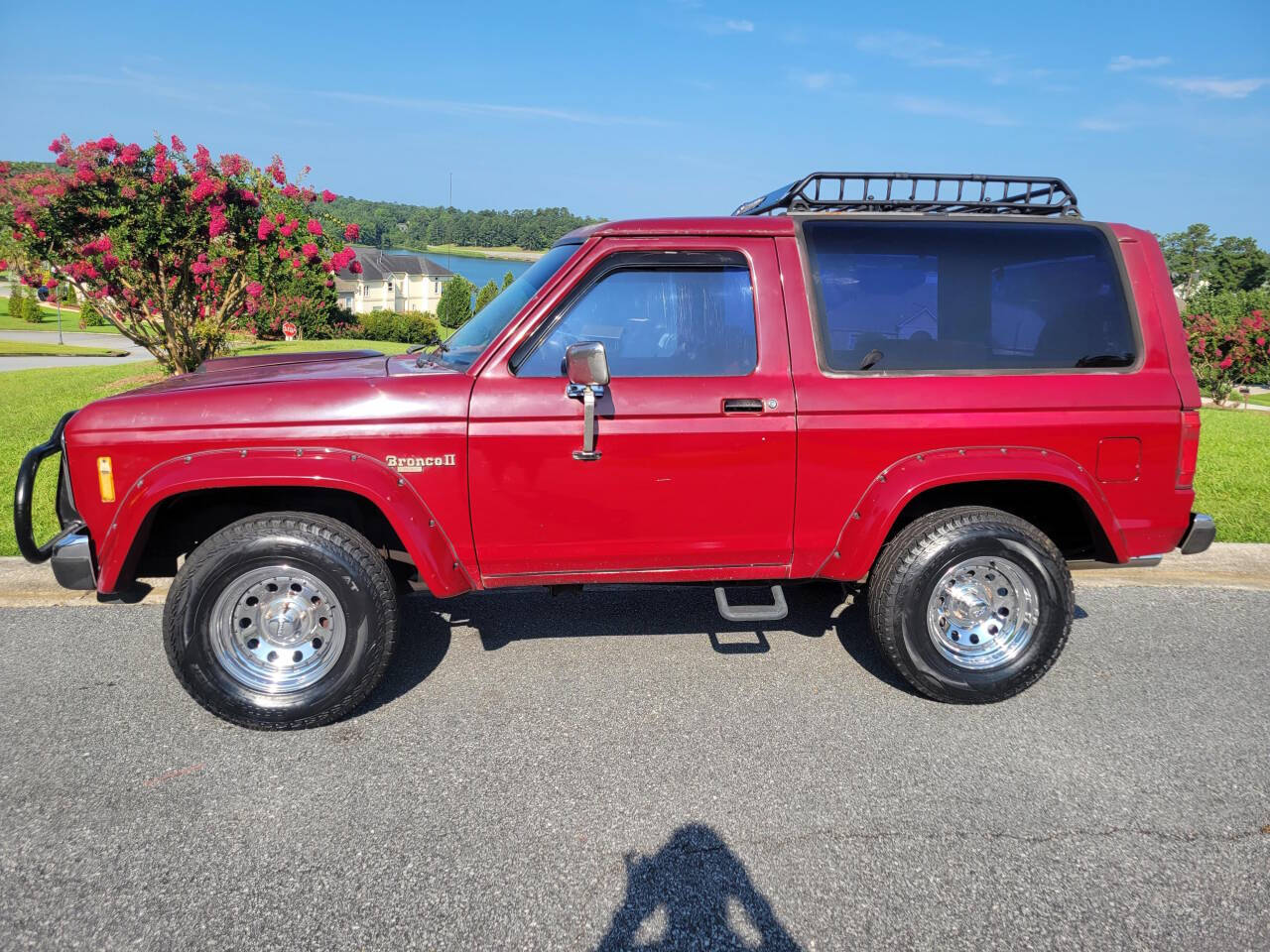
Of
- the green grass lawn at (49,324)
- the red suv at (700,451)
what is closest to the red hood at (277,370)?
the red suv at (700,451)

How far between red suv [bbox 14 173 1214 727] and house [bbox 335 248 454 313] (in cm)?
3603

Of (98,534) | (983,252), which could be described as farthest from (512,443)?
(983,252)

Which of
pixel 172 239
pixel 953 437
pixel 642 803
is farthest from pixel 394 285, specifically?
pixel 642 803

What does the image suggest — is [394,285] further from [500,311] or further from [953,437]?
[953,437]

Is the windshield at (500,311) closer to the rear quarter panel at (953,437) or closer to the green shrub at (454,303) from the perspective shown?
the rear quarter panel at (953,437)

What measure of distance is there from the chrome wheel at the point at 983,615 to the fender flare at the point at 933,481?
1.34ft

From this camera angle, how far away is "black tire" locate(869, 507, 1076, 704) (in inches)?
143

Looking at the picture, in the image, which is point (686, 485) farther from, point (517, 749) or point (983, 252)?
point (983, 252)

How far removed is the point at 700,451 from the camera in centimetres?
349

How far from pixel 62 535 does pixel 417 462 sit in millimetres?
1531

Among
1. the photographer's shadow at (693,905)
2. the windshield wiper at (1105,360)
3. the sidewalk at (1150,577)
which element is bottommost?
the photographer's shadow at (693,905)

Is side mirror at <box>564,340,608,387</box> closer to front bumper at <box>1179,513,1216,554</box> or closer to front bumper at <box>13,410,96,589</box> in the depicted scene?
front bumper at <box>13,410,96,589</box>

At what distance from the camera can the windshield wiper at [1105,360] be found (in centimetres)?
376

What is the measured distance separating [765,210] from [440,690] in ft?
9.02
